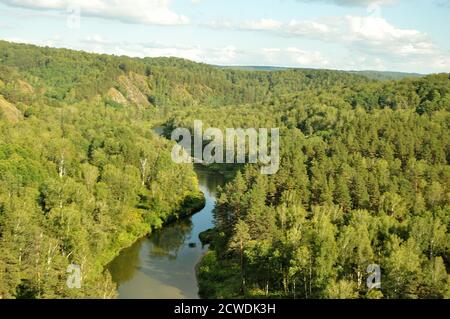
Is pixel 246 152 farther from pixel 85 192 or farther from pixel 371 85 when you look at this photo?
pixel 371 85

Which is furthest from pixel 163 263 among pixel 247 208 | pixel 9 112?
pixel 9 112

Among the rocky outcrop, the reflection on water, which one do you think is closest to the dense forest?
the rocky outcrop

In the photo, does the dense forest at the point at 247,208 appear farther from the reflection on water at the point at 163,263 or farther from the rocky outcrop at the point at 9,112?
the reflection on water at the point at 163,263

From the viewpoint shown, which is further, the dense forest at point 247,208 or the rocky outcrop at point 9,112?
the rocky outcrop at point 9,112

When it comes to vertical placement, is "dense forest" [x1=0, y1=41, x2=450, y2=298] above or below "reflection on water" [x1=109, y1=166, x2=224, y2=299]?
above

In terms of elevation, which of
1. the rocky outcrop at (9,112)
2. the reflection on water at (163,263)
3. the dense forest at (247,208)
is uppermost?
the rocky outcrop at (9,112)

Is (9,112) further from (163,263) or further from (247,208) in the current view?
(247,208)

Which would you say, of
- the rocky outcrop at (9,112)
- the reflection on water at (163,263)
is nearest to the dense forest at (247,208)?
the rocky outcrop at (9,112)

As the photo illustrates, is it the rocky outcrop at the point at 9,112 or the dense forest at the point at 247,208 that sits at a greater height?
the rocky outcrop at the point at 9,112

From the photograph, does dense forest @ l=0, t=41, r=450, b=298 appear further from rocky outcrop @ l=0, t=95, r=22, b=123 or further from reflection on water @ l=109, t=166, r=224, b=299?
reflection on water @ l=109, t=166, r=224, b=299
